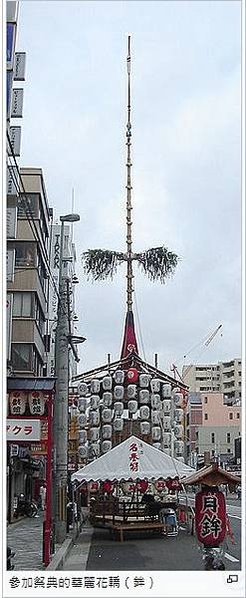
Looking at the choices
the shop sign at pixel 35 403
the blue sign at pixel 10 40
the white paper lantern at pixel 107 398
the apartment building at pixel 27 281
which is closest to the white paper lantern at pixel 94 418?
the white paper lantern at pixel 107 398

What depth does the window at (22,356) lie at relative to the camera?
26.5 metres

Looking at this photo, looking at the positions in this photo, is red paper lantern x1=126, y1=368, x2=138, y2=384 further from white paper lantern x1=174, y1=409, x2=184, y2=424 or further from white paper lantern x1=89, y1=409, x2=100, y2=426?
white paper lantern x1=174, y1=409, x2=184, y2=424

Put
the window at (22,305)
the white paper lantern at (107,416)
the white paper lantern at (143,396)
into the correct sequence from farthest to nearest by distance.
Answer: the window at (22,305)
the white paper lantern at (143,396)
the white paper lantern at (107,416)

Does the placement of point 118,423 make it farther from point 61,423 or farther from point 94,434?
point 61,423

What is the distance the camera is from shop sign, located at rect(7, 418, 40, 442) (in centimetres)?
948

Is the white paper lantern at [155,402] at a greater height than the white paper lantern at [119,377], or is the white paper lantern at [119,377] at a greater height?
the white paper lantern at [119,377]

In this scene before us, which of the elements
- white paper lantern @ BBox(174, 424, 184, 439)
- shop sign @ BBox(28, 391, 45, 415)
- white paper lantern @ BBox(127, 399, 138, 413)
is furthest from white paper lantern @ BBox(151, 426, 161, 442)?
shop sign @ BBox(28, 391, 45, 415)

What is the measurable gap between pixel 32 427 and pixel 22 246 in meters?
17.4

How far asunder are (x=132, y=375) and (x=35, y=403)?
30.2 ft

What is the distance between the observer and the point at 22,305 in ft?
88.9

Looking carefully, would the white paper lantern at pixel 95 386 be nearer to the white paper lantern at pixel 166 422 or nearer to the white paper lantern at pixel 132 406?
the white paper lantern at pixel 132 406

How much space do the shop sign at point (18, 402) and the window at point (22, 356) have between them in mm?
16343
